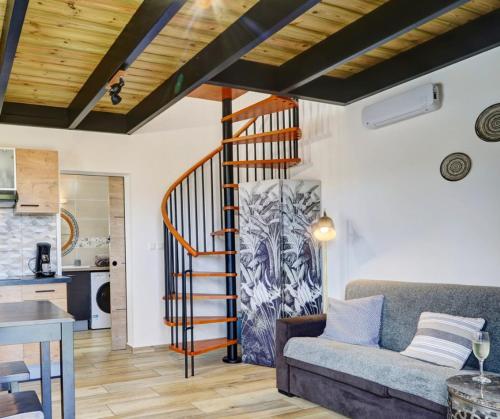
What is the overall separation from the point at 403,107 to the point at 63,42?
2.61 metres

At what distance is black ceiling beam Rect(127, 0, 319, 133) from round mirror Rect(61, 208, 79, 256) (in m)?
4.19

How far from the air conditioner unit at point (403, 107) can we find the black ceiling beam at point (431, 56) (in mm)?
122

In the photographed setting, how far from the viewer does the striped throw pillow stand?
3.04m

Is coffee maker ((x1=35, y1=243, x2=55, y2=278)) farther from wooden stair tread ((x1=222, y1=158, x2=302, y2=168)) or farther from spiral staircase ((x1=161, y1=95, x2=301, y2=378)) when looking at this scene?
wooden stair tread ((x1=222, y1=158, x2=302, y2=168))

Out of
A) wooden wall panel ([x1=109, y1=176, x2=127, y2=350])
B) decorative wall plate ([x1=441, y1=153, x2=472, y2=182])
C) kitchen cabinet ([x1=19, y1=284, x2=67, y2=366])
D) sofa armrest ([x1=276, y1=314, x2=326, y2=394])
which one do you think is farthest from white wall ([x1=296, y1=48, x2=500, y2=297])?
kitchen cabinet ([x1=19, y1=284, x2=67, y2=366])

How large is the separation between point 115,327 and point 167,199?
1.71m

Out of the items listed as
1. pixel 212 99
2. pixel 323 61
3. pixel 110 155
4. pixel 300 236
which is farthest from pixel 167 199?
pixel 323 61

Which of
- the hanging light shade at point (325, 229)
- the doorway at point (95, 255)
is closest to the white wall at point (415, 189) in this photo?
the hanging light shade at point (325, 229)

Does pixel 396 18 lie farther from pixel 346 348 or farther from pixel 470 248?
pixel 346 348

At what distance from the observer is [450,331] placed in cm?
315

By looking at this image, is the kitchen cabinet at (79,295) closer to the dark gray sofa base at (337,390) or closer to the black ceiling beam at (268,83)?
the dark gray sofa base at (337,390)

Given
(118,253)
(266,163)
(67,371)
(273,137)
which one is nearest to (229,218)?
(266,163)

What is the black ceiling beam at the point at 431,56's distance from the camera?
11.1 ft

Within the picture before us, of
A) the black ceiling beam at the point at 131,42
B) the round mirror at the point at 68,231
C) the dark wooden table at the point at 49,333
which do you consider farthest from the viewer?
the round mirror at the point at 68,231
